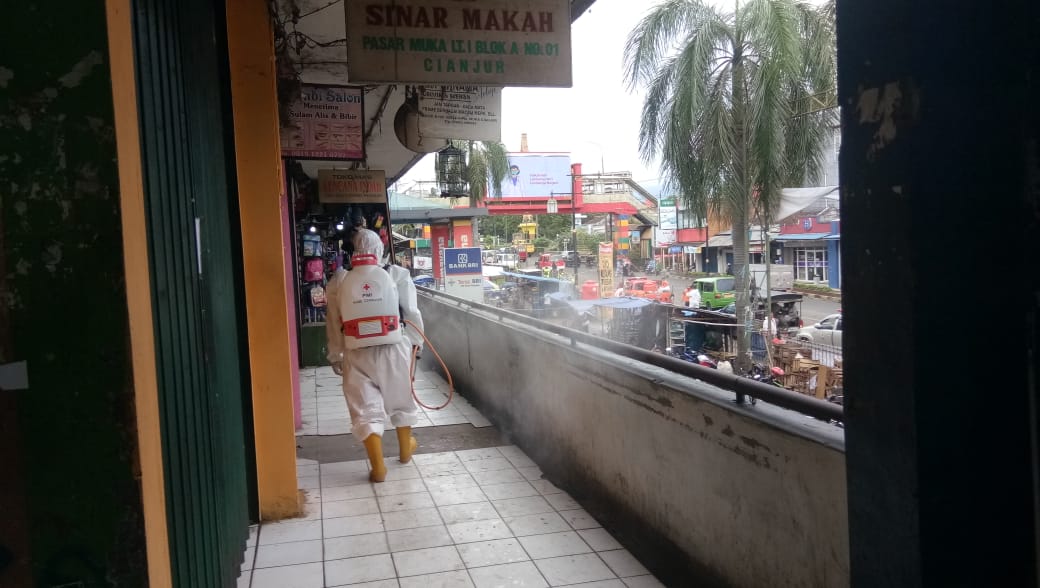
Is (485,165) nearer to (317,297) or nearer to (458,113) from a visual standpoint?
(317,297)

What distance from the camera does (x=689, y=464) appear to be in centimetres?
369

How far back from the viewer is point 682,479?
3760 millimetres

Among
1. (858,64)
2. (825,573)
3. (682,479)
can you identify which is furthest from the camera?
(682,479)

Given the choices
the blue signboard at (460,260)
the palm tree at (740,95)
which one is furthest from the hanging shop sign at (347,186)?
the blue signboard at (460,260)

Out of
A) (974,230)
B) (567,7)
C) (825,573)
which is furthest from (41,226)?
(567,7)

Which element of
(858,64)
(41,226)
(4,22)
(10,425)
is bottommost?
(10,425)

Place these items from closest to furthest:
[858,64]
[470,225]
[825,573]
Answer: [858,64]
[825,573]
[470,225]

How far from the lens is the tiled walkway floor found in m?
3.99

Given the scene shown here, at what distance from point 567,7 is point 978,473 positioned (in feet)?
Result: 13.3

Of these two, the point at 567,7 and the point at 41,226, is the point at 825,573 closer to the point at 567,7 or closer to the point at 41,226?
the point at 41,226

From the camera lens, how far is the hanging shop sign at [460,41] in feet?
14.5

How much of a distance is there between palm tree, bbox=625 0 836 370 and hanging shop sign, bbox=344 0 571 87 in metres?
13.3

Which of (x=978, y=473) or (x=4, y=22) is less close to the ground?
(x=4, y=22)

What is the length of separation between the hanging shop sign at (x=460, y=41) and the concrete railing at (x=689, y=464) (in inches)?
77.5
